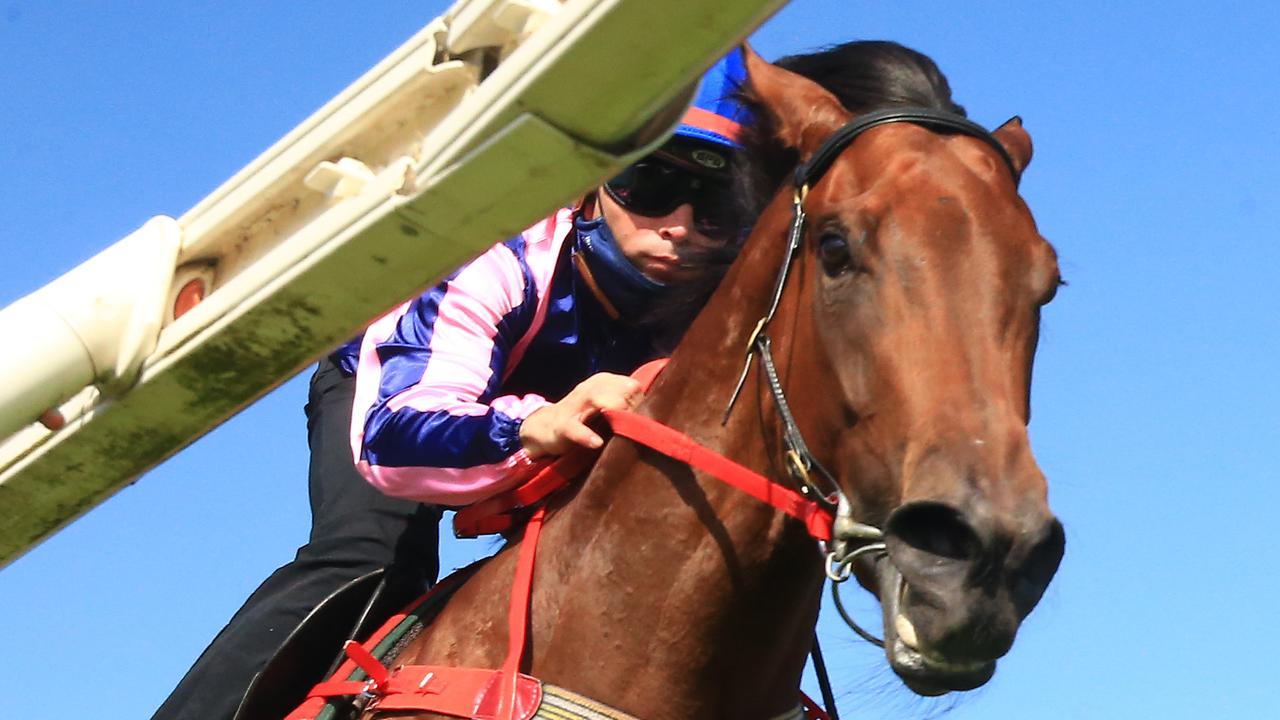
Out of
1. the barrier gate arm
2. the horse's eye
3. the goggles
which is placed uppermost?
the goggles

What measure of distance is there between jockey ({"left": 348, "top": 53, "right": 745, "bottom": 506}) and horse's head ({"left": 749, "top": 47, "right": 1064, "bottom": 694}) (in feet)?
2.26

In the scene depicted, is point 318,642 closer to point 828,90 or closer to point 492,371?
point 492,371

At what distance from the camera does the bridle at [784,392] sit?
3871 millimetres

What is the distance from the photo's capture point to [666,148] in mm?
5176

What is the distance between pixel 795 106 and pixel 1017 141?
60cm

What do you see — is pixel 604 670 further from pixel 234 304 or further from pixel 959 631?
pixel 234 304

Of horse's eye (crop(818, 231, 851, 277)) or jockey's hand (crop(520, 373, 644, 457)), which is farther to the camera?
jockey's hand (crop(520, 373, 644, 457))

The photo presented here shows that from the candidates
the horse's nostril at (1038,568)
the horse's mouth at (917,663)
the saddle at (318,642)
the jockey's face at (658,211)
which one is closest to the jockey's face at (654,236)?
the jockey's face at (658,211)

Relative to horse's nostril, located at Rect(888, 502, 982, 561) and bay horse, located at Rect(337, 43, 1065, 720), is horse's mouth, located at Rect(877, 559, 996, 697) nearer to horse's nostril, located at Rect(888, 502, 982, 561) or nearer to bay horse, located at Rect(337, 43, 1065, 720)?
bay horse, located at Rect(337, 43, 1065, 720)

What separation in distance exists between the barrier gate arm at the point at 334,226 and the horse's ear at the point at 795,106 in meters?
2.52

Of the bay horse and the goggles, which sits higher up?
the goggles

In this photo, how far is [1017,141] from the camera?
471 centimetres

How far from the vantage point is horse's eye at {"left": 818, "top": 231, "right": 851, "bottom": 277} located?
13.3 ft

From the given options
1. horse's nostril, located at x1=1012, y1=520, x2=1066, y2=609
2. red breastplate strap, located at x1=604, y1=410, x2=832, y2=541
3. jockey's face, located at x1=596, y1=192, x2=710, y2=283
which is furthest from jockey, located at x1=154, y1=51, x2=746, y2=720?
horse's nostril, located at x1=1012, y1=520, x2=1066, y2=609
